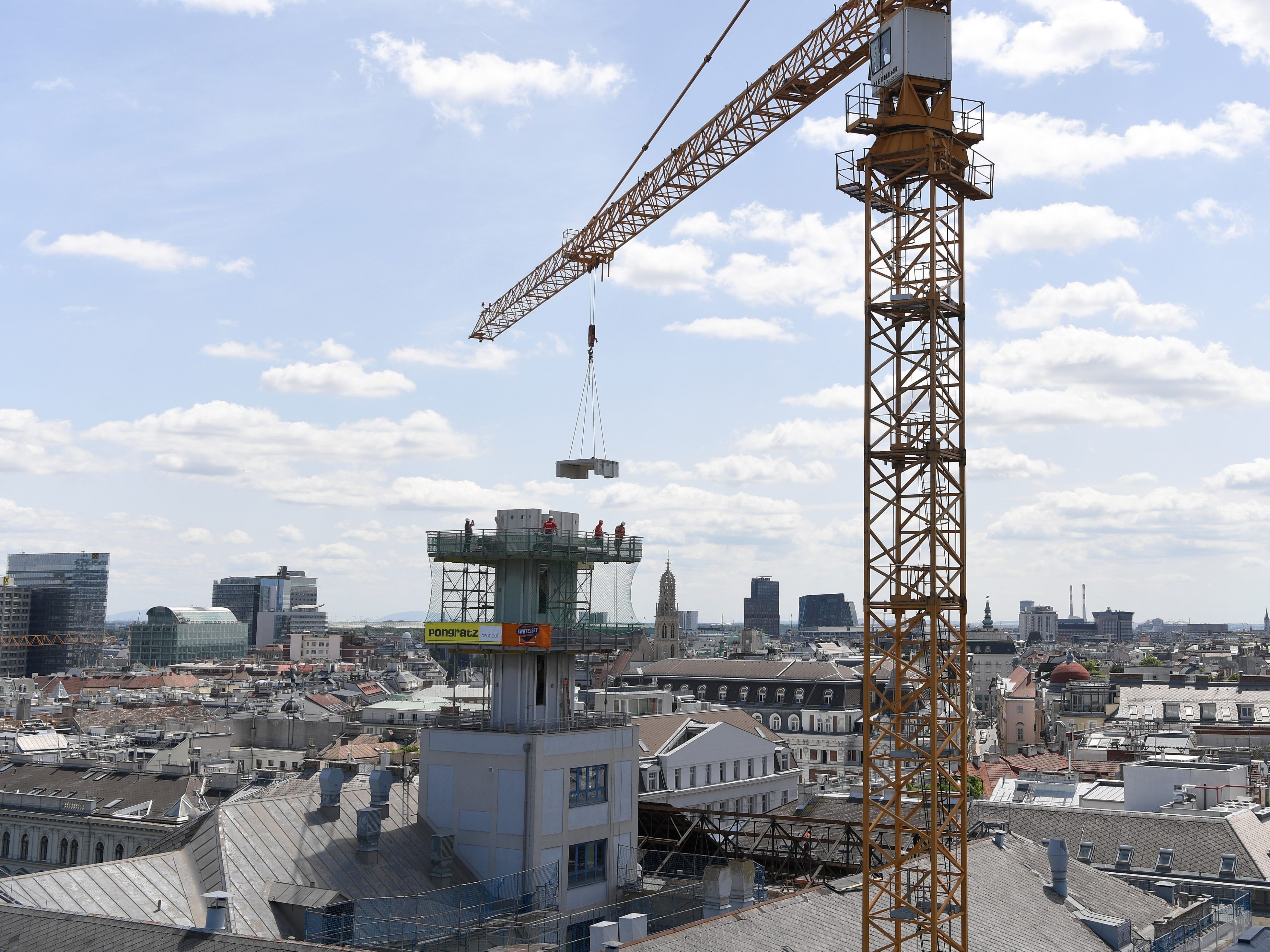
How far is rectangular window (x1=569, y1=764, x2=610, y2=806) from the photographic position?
50656mm

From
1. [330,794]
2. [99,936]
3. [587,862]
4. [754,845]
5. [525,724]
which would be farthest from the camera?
[754,845]

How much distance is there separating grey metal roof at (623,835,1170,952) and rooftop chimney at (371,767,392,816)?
57.9 ft

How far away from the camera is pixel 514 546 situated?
171ft

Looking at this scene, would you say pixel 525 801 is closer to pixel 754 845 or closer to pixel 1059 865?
pixel 754 845

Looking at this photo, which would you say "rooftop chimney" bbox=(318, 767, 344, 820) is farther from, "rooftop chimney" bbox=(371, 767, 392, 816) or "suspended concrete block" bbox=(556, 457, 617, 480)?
"suspended concrete block" bbox=(556, 457, 617, 480)

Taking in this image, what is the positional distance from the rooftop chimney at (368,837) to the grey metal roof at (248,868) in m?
0.24

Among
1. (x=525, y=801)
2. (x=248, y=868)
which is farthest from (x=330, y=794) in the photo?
(x=525, y=801)

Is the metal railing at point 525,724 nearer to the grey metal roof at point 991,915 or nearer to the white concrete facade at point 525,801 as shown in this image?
the white concrete facade at point 525,801

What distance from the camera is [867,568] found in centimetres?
4262

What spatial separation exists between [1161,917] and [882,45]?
116ft

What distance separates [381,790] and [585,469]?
70.5ft

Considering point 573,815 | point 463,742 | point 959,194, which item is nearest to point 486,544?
point 463,742

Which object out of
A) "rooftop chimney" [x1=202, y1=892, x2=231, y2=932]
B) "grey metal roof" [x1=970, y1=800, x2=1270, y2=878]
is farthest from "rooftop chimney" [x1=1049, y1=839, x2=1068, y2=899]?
"rooftop chimney" [x1=202, y1=892, x2=231, y2=932]

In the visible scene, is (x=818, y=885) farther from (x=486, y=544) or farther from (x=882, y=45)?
(x=882, y=45)
